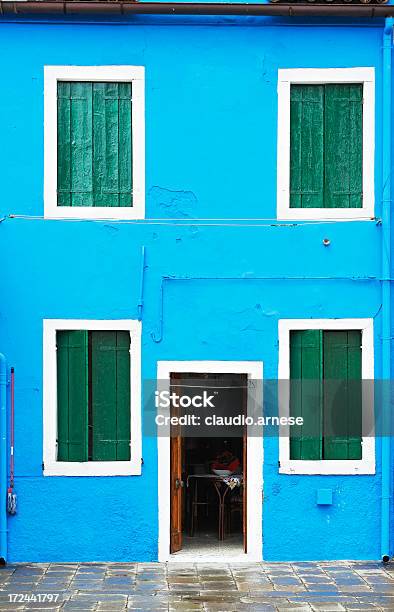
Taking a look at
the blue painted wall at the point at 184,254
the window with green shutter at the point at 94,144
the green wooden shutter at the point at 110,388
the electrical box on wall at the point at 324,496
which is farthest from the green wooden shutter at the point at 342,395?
the window with green shutter at the point at 94,144

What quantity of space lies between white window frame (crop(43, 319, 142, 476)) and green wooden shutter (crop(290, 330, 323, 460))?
6.19 ft

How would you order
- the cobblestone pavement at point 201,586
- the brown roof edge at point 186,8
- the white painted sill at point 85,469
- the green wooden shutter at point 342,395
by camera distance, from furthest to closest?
the green wooden shutter at point 342,395
the white painted sill at point 85,469
the brown roof edge at point 186,8
the cobblestone pavement at point 201,586

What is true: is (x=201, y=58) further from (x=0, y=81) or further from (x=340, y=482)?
(x=340, y=482)

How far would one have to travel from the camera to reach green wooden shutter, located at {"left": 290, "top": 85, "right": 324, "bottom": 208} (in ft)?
39.6

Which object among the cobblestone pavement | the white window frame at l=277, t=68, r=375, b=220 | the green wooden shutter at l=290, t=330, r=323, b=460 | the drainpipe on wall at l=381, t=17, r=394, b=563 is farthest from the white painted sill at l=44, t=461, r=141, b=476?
the white window frame at l=277, t=68, r=375, b=220

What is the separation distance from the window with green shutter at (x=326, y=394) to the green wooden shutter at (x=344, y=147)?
1.67 meters

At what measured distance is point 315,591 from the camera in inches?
416

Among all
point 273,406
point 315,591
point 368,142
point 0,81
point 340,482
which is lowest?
point 315,591

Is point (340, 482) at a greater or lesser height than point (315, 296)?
lesser

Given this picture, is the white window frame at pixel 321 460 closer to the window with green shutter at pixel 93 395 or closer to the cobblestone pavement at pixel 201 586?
the cobblestone pavement at pixel 201 586

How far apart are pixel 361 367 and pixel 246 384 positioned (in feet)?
4.66

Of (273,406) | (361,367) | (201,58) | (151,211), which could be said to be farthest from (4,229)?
(361,367)

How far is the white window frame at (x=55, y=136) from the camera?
11.9 metres

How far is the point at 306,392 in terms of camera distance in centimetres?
1215
